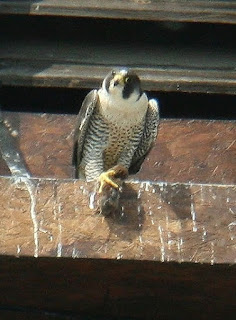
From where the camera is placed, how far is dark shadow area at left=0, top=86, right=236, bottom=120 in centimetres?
544

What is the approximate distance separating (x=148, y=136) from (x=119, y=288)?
4.67 feet

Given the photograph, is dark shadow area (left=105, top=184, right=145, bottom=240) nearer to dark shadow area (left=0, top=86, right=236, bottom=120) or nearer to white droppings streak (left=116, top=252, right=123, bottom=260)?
white droppings streak (left=116, top=252, right=123, bottom=260)

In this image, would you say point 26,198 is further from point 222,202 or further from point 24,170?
point 24,170

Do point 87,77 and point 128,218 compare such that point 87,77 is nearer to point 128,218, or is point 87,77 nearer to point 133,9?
point 133,9

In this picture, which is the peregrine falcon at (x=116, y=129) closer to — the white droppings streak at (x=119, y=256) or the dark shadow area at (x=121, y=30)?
the dark shadow area at (x=121, y=30)

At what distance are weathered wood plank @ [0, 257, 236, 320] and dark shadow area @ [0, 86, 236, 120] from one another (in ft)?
4.31

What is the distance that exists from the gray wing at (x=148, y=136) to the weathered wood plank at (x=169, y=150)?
89 millimetres

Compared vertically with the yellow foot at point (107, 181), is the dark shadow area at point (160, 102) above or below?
below

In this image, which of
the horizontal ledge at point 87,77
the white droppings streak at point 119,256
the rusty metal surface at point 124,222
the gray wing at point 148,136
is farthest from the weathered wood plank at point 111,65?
the white droppings streak at point 119,256

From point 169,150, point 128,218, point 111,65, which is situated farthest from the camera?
point 111,65

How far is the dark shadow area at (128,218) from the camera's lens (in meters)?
3.94

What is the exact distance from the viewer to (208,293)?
4.18 metres

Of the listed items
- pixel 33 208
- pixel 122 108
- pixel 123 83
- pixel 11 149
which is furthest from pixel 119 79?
pixel 33 208

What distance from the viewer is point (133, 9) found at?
17.6ft
